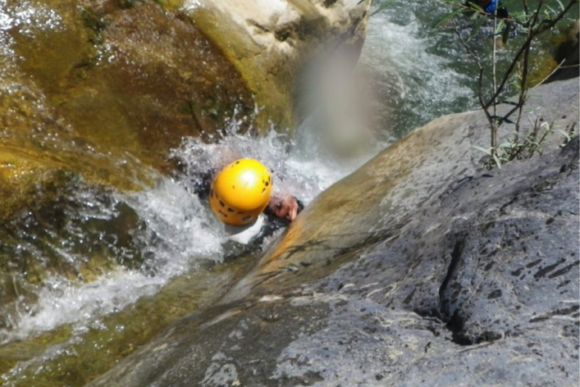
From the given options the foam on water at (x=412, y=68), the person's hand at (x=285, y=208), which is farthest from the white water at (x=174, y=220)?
the foam on water at (x=412, y=68)

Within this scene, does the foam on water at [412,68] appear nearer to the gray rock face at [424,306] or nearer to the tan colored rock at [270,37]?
the tan colored rock at [270,37]

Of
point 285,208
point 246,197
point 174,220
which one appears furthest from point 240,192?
point 174,220

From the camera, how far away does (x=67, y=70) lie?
5090 mm

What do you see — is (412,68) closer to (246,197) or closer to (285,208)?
(285,208)

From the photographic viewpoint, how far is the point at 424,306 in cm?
252

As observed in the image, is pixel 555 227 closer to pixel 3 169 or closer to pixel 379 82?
pixel 3 169

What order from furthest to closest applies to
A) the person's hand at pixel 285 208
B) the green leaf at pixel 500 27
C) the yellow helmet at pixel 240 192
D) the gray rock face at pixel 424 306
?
the person's hand at pixel 285 208 → the yellow helmet at pixel 240 192 → the green leaf at pixel 500 27 → the gray rock face at pixel 424 306

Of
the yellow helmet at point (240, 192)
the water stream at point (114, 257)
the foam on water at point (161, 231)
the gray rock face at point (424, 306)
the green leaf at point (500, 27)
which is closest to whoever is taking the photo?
the gray rock face at point (424, 306)

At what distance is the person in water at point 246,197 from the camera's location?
5133 mm

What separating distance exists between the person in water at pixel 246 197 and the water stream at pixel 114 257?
0.18m

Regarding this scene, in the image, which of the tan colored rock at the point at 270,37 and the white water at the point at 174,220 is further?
the tan colored rock at the point at 270,37

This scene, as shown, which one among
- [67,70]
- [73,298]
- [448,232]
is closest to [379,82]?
[67,70]

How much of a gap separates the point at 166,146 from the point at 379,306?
3.01 m

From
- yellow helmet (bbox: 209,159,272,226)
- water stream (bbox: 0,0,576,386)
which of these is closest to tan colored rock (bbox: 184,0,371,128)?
water stream (bbox: 0,0,576,386)
